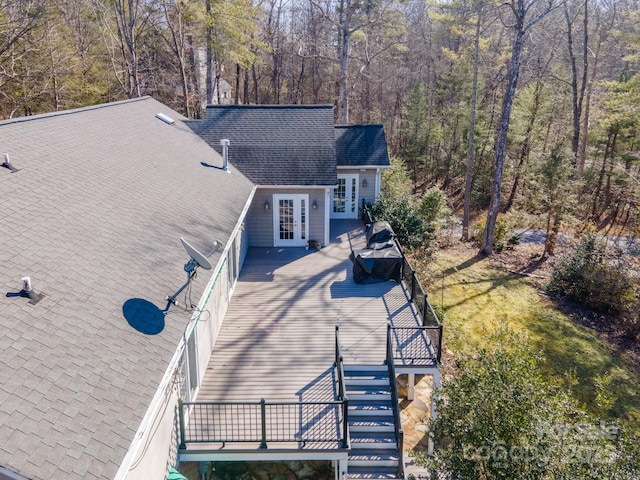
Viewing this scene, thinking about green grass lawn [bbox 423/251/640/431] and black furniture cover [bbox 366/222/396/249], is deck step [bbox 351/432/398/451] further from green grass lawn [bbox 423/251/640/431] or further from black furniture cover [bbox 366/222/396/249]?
black furniture cover [bbox 366/222/396/249]

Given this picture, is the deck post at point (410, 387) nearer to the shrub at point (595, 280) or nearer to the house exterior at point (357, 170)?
the shrub at point (595, 280)

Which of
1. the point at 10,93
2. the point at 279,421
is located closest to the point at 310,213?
the point at 279,421

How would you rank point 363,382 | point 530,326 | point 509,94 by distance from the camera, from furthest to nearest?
1. point 509,94
2. point 530,326
3. point 363,382

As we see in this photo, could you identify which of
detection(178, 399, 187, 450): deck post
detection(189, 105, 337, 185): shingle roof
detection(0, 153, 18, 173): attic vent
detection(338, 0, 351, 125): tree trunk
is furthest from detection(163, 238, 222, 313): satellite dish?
detection(338, 0, 351, 125): tree trunk

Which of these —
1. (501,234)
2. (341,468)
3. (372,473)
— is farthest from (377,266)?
(501,234)

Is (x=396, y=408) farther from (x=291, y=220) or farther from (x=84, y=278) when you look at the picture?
(x=291, y=220)

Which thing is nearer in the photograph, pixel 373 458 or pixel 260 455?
pixel 260 455

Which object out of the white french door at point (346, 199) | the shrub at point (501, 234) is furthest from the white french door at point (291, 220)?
the shrub at point (501, 234)
